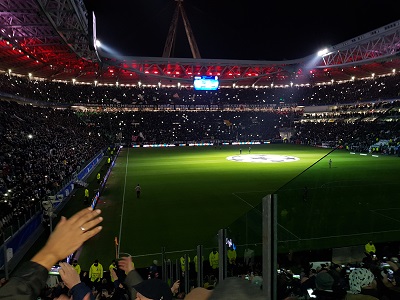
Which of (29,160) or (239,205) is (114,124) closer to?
(29,160)

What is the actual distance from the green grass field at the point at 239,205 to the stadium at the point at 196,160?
0.06 metres

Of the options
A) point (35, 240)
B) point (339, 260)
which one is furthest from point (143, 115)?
point (339, 260)

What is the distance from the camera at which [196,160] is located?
4638 centimetres

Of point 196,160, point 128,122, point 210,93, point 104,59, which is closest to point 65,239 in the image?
point 196,160

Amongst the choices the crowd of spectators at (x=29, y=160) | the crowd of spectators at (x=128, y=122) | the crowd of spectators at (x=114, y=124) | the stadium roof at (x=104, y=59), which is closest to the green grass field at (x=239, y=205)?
the crowd of spectators at (x=29, y=160)

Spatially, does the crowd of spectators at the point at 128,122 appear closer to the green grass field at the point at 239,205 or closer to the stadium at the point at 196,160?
the stadium at the point at 196,160

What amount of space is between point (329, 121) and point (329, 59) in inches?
728

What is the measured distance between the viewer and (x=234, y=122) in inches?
3472

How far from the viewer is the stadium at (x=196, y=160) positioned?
6285 mm

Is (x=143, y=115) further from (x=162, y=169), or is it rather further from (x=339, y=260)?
(x=339, y=260)

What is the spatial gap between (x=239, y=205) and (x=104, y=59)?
48144mm

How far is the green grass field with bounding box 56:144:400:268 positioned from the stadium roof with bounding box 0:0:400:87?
559 inches

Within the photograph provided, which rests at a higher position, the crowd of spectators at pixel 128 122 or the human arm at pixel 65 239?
the crowd of spectators at pixel 128 122

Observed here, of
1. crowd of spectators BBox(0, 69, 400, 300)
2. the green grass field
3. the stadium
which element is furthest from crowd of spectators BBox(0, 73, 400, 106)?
the green grass field
